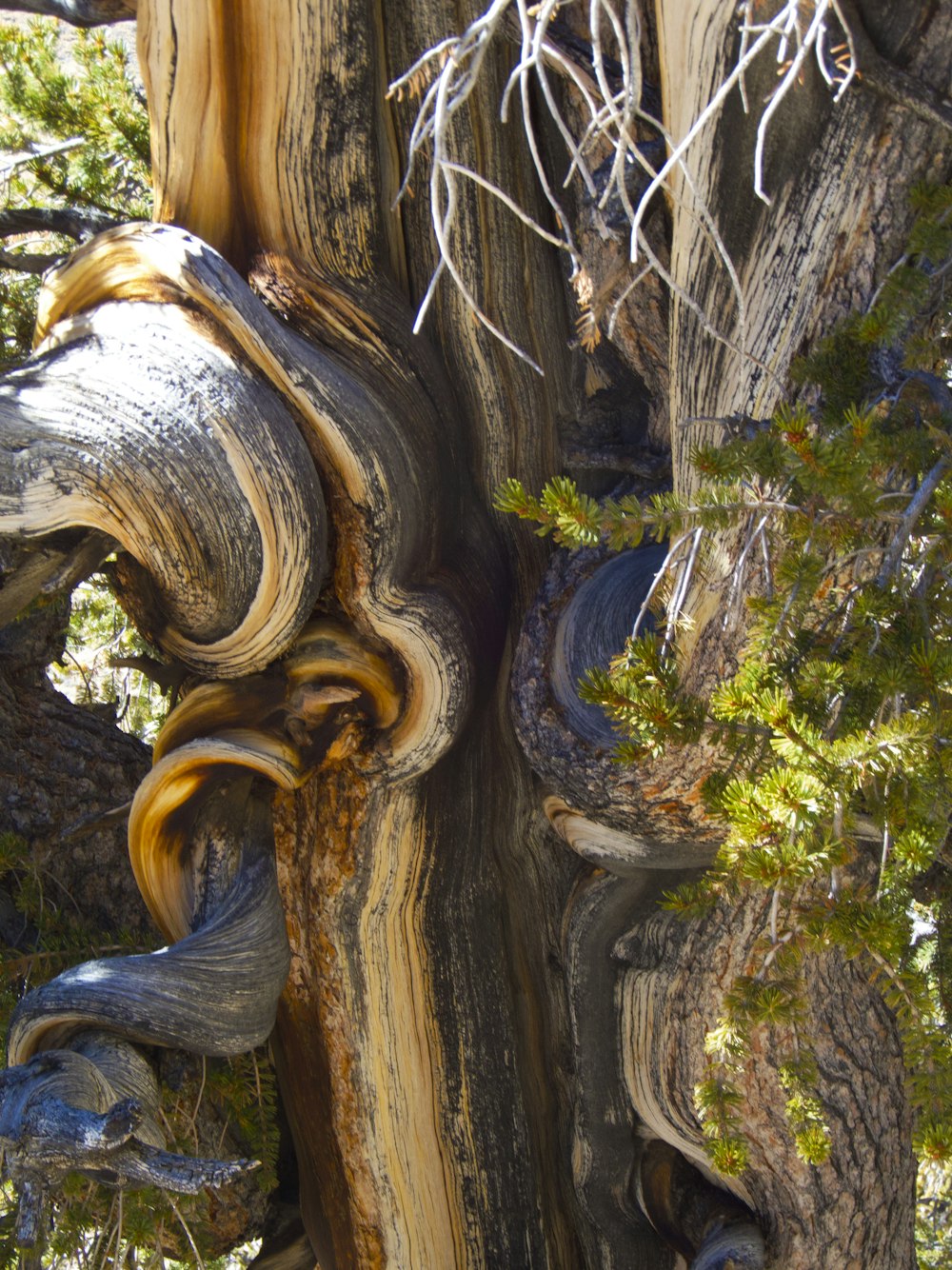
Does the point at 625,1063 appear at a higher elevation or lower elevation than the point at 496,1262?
higher

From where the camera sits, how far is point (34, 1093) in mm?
1577

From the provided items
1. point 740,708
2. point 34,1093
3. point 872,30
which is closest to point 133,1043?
point 34,1093

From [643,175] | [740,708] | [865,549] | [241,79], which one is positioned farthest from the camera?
[241,79]

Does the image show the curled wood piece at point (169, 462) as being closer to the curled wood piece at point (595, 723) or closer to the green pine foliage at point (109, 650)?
the curled wood piece at point (595, 723)

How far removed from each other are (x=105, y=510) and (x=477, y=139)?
0.86 meters

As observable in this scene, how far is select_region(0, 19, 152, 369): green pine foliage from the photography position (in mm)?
2420

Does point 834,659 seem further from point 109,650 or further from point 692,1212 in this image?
point 109,650

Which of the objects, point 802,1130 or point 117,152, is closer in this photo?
point 802,1130

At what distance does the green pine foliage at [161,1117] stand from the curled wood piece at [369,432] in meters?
0.65

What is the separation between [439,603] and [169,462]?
0.50m

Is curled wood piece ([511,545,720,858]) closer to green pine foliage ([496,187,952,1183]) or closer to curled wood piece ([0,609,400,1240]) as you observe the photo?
curled wood piece ([0,609,400,1240])

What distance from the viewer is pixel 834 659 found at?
4.18 feet

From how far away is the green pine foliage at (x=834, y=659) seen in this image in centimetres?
109

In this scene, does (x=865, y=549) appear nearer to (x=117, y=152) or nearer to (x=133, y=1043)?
(x=133, y=1043)
